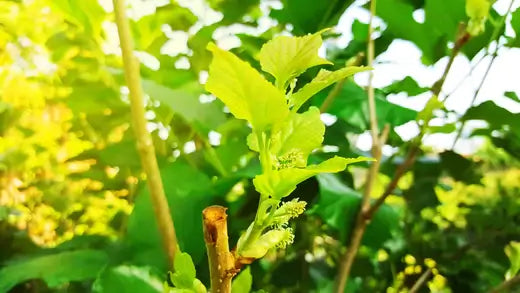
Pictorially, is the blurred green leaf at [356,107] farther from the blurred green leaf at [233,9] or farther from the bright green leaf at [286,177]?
the bright green leaf at [286,177]

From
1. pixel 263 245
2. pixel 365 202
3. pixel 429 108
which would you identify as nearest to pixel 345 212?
pixel 365 202

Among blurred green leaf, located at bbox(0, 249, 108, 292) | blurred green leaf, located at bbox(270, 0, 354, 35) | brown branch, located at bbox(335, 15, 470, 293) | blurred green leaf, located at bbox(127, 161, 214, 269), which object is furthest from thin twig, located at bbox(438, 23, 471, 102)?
blurred green leaf, located at bbox(0, 249, 108, 292)

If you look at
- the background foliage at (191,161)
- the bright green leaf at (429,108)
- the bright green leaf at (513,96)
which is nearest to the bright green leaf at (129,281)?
the background foliage at (191,161)

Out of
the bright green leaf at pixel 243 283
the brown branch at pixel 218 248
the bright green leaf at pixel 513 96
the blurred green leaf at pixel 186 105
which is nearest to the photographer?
the brown branch at pixel 218 248

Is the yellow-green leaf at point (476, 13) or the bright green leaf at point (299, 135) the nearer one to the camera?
the bright green leaf at point (299, 135)

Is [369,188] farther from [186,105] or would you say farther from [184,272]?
[184,272]

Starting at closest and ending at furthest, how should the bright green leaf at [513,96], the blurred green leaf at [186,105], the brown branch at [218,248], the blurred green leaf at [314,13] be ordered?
1. the brown branch at [218,248]
2. the blurred green leaf at [186,105]
3. the blurred green leaf at [314,13]
4. the bright green leaf at [513,96]
